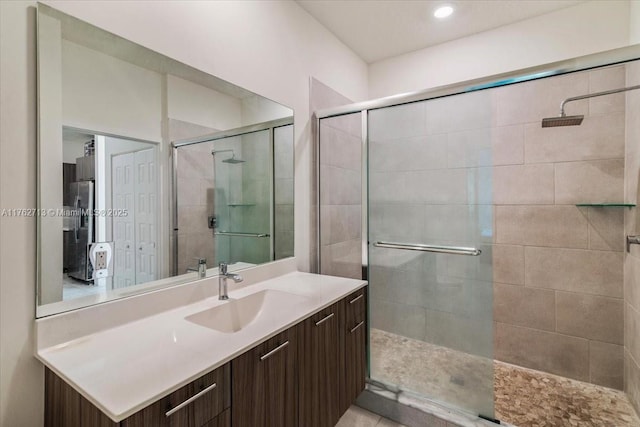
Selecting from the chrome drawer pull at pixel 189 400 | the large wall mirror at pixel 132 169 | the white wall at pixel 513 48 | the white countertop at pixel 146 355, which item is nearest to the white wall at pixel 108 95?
the large wall mirror at pixel 132 169

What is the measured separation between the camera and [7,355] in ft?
3.01

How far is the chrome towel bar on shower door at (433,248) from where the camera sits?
1.90 meters

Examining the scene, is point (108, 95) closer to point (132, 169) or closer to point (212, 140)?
point (132, 169)

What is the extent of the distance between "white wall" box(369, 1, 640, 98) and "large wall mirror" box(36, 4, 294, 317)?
65.7 inches

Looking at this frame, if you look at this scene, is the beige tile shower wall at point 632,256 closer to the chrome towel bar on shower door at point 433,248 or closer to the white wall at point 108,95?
the chrome towel bar on shower door at point 433,248

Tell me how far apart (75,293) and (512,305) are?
274cm

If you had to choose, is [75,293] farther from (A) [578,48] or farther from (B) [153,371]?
(A) [578,48]

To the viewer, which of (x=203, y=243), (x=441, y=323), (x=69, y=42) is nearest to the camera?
(x=69, y=42)

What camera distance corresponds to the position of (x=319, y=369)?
4.37 feet

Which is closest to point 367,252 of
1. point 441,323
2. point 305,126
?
point 441,323

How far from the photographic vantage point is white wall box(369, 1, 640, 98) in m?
2.07

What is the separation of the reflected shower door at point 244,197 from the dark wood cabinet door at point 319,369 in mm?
609

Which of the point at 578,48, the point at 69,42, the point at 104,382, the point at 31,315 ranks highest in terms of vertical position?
the point at 578,48

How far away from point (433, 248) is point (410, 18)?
5.60 feet
